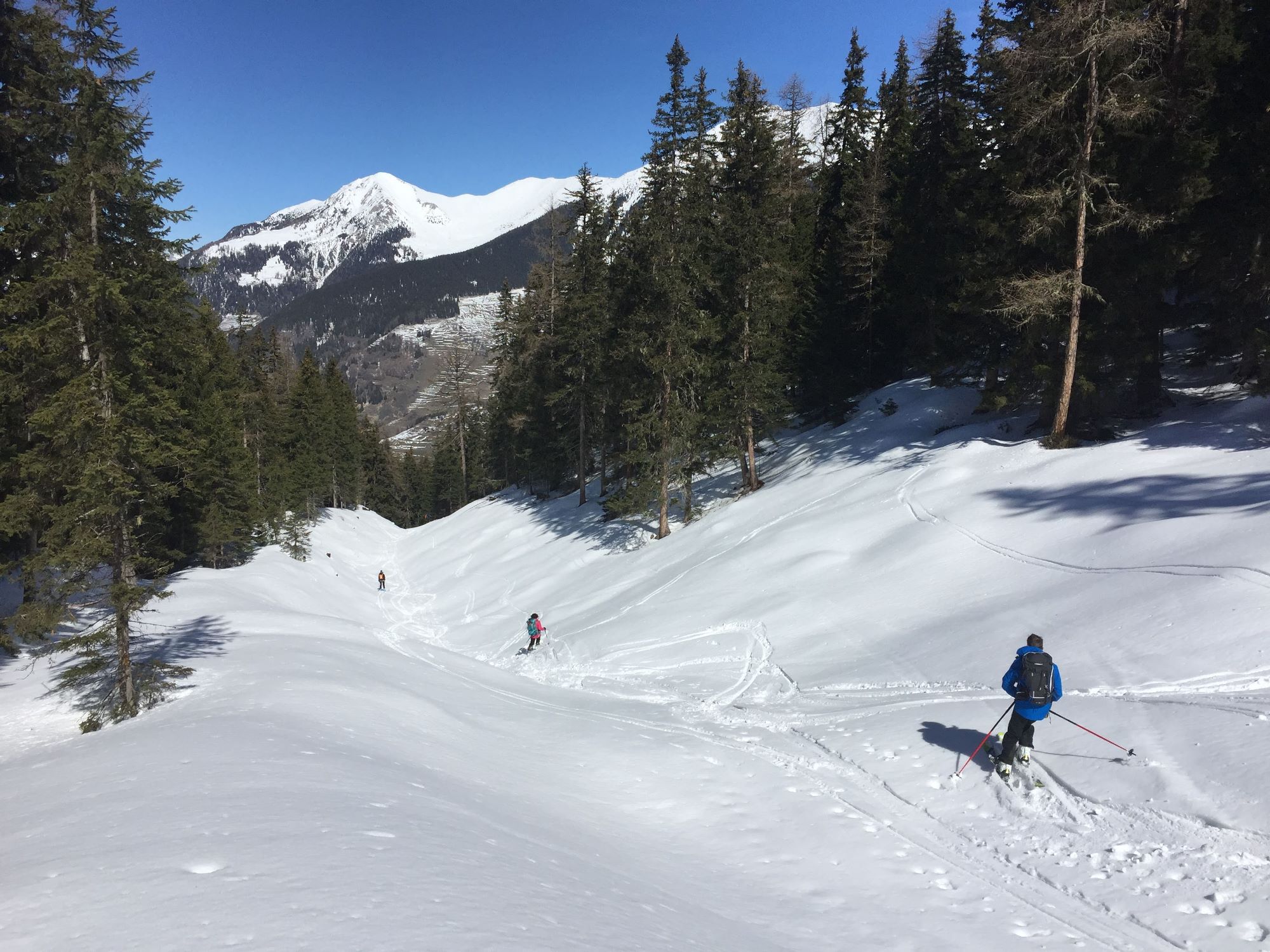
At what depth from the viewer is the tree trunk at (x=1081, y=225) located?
1627cm

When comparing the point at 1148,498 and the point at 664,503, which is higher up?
the point at 1148,498


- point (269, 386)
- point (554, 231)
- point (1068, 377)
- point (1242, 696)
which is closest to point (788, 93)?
point (554, 231)

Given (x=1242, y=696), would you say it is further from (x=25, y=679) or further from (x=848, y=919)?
(x=25, y=679)

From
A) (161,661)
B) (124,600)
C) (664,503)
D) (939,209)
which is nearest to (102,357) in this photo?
(124,600)

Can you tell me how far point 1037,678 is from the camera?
7.64m

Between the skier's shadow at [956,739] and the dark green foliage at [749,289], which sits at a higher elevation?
the dark green foliage at [749,289]

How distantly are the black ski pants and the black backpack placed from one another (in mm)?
320

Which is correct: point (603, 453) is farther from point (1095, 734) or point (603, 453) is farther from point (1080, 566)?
point (1095, 734)

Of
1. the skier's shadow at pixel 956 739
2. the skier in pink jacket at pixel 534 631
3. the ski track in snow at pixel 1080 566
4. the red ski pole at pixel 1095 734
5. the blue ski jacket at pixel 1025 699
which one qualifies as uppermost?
the ski track in snow at pixel 1080 566

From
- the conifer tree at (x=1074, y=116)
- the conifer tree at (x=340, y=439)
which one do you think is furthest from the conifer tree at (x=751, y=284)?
the conifer tree at (x=340, y=439)

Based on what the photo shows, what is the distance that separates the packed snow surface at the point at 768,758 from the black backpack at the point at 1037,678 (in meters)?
0.96

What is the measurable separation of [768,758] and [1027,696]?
3766 millimetres

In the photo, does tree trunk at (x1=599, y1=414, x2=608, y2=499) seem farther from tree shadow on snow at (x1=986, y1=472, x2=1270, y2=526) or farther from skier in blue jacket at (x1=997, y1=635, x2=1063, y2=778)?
skier in blue jacket at (x1=997, y1=635, x2=1063, y2=778)

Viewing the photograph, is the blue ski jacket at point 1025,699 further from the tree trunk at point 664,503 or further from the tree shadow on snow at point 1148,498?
the tree trunk at point 664,503
